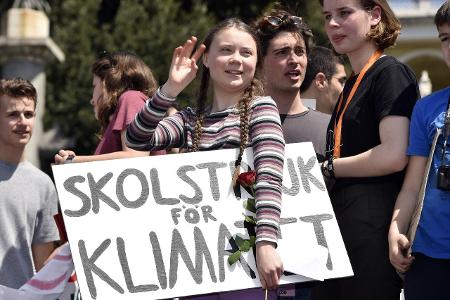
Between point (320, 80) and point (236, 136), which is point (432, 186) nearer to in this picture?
point (236, 136)

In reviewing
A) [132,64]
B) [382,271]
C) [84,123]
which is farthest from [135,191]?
[84,123]

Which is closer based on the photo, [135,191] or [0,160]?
[135,191]

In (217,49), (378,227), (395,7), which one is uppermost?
(395,7)

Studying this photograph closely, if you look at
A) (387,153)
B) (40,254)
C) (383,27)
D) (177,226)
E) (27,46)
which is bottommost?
(40,254)

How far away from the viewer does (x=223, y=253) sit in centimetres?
490

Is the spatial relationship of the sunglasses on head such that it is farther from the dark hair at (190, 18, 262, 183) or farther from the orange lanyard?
the orange lanyard

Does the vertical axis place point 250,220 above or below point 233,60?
below

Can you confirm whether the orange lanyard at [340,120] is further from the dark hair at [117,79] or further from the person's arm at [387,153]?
the dark hair at [117,79]

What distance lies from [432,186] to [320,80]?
2.40 metres

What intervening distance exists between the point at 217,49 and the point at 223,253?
0.94m

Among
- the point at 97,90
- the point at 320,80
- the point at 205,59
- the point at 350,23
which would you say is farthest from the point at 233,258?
the point at 320,80

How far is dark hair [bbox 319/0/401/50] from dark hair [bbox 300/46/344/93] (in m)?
1.76

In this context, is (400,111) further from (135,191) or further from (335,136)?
(135,191)

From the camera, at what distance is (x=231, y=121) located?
16.6 feet
